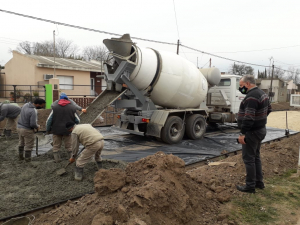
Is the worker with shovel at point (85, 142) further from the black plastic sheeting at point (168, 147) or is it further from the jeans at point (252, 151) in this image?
the jeans at point (252, 151)

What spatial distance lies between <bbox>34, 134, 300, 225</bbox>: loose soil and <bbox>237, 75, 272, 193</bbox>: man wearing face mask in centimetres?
41

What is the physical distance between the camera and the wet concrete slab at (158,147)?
686 cm

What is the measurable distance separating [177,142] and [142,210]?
226 inches

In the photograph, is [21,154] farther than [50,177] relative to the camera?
Yes

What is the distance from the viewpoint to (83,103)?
579 inches

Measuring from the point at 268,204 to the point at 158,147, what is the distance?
4.43m

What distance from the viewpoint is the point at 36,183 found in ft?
15.3

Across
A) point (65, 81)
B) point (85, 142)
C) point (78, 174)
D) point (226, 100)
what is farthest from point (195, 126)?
point (65, 81)

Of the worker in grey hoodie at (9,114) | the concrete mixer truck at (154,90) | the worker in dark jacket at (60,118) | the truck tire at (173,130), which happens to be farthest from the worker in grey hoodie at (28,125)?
the truck tire at (173,130)

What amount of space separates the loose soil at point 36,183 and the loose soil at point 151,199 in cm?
64

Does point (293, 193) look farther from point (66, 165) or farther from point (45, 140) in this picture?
point (45, 140)

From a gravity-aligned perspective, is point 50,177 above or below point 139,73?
below

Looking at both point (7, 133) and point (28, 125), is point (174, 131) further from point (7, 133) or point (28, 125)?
point (7, 133)

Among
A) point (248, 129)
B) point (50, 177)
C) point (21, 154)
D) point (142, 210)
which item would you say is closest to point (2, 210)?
point (50, 177)
